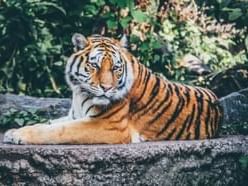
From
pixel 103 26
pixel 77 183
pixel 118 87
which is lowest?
pixel 77 183

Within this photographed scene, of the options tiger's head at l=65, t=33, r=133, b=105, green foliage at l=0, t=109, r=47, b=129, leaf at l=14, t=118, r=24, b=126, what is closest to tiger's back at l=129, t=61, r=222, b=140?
tiger's head at l=65, t=33, r=133, b=105

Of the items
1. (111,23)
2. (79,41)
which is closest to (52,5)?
(111,23)

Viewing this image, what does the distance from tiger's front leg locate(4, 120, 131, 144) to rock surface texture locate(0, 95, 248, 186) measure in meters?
0.10

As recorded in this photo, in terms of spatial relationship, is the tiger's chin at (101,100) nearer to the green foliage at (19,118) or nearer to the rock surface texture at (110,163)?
the rock surface texture at (110,163)

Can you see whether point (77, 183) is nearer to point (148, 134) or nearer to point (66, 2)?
point (148, 134)

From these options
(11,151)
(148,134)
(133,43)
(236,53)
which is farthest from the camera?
(236,53)

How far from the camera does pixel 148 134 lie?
492 cm

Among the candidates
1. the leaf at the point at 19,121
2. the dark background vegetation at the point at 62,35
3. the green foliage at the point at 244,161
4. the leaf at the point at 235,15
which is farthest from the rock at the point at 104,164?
the dark background vegetation at the point at 62,35

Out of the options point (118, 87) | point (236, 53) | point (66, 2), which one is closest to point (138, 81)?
→ point (118, 87)

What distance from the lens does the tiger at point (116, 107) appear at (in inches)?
183

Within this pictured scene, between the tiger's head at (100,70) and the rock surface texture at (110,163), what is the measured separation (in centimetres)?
36

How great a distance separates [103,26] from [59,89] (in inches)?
32.2

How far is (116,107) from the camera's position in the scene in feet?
15.6

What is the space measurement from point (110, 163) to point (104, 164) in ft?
0.12
